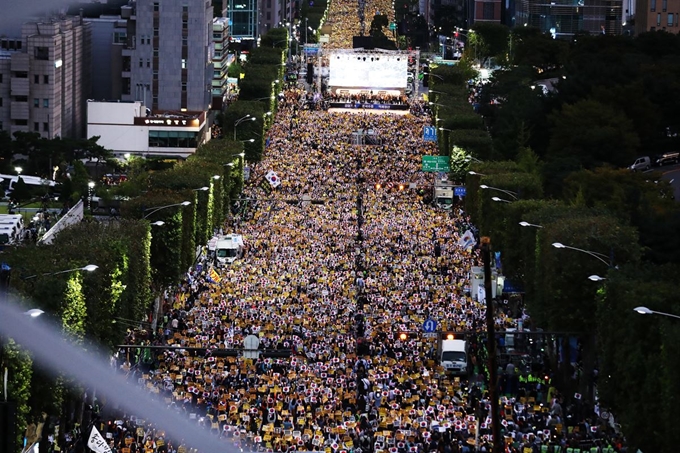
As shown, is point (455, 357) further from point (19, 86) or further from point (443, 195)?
point (19, 86)

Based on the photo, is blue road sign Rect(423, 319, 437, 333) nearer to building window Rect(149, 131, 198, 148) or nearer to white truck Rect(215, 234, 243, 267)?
white truck Rect(215, 234, 243, 267)

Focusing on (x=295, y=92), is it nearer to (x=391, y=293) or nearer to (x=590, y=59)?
(x=590, y=59)

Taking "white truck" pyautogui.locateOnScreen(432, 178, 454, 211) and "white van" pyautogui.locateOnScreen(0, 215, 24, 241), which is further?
"white truck" pyautogui.locateOnScreen(432, 178, 454, 211)

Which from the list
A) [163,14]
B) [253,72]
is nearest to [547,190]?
[163,14]

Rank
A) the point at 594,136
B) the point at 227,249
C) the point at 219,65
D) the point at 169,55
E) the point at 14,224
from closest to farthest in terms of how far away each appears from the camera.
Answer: the point at 14,224 → the point at 227,249 → the point at 594,136 → the point at 169,55 → the point at 219,65

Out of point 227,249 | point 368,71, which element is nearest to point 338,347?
point 227,249

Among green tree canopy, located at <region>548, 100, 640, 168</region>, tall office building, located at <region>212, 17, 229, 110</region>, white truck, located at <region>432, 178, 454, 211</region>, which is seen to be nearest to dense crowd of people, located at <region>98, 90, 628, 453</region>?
white truck, located at <region>432, 178, 454, 211</region>

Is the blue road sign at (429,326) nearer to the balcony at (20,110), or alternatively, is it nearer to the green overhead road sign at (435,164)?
the green overhead road sign at (435,164)
